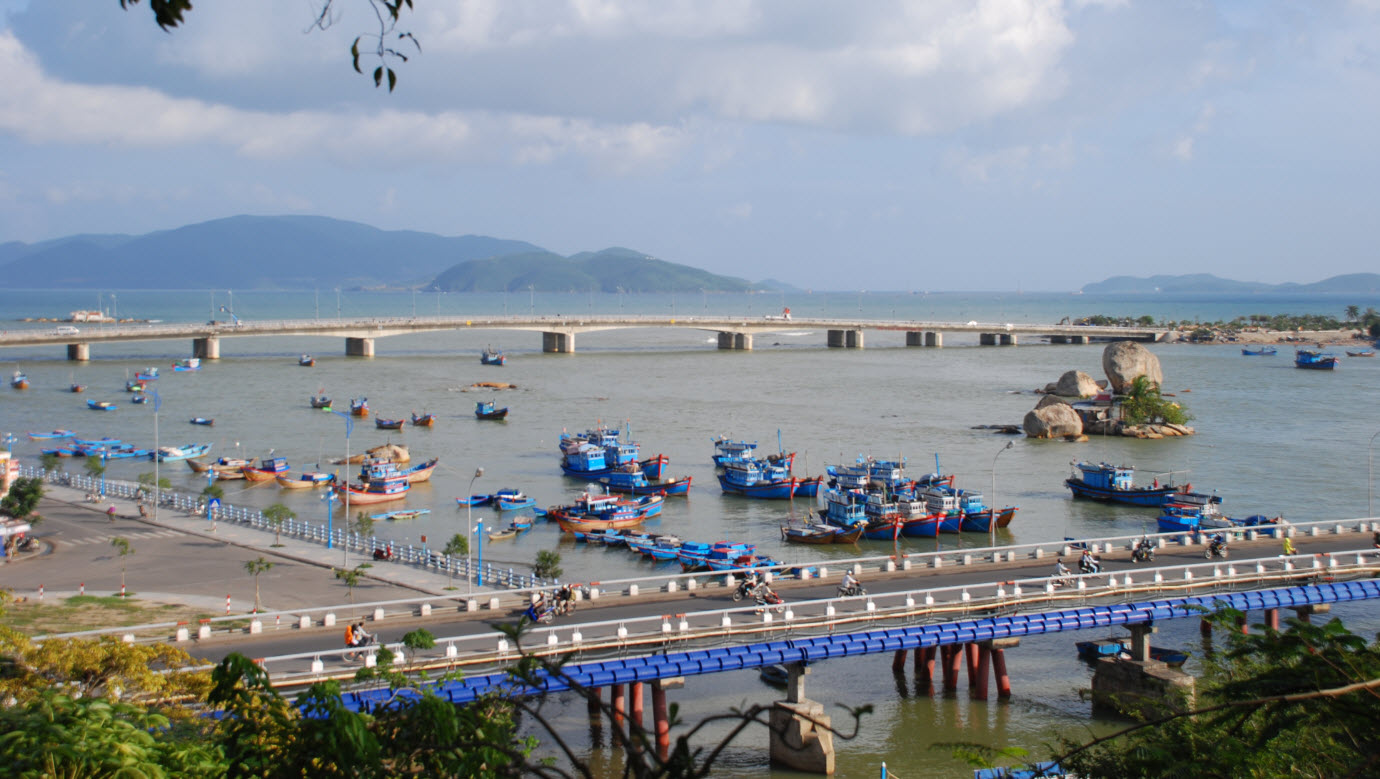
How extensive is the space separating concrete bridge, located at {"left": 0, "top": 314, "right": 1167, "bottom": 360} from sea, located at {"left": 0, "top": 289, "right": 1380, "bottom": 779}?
2.88 metres

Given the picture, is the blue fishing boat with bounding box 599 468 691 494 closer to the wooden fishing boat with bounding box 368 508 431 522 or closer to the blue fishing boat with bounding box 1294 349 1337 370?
the wooden fishing boat with bounding box 368 508 431 522

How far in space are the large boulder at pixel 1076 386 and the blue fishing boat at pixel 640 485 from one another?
41.6 m

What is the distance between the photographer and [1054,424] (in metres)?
70.1

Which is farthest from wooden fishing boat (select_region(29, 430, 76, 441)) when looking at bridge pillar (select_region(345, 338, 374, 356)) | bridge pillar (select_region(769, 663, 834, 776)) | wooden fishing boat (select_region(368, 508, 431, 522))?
bridge pillar (select_region(769, 663, 834, 776))

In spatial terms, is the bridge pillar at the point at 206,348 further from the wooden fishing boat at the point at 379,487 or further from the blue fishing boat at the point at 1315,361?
the blue fishing boat at the point at 1315,361

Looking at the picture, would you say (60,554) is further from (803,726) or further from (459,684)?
(803,726)

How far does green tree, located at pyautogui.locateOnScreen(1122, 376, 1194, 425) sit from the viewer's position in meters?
73.4

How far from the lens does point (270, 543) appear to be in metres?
37.1

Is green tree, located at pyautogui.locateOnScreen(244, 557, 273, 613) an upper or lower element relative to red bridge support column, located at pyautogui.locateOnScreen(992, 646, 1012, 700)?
upper

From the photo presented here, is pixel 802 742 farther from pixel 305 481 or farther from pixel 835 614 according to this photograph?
pixel 305 481

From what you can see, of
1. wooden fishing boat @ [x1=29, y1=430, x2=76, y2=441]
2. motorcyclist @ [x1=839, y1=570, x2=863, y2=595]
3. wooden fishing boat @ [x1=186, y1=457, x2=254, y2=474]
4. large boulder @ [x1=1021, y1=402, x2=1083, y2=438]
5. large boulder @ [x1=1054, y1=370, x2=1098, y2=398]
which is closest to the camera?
motorcyclist @ [x1=839, y1=570, x2=863, y2=595]

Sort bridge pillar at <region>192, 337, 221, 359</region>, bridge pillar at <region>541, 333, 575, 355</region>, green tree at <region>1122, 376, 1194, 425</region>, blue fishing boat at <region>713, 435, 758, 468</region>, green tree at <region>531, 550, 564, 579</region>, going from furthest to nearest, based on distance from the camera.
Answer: bridge pillar at <region>541, 333, 575, 355</region> → bridge pillar at <region>192, 337, 221, 359</region> → green tree at <region>1122, 376, 1194, 425</region> → blue fishing boat at <region>713, 435, 758, 468</region> → green tree at <region>531, 550, 564, 579</region>

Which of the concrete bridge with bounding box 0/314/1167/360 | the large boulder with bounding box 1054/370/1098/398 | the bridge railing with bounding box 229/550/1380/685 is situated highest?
the concrete bridge with bounding box 0/314/1167/360

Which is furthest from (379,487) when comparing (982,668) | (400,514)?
(982,668)
